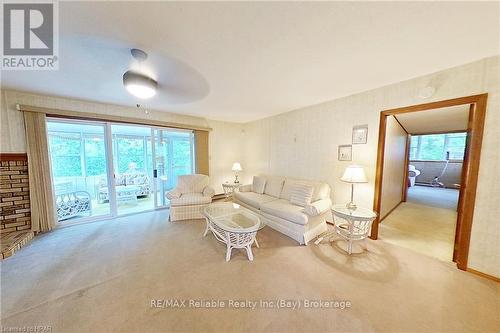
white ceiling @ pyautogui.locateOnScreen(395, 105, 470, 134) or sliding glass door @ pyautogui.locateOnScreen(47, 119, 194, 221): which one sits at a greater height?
white ceiling @ pyautogui.locateOnScreen(395, 105, 470, 134)

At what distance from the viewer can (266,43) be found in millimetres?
1576

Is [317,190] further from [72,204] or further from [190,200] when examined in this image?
[72,204]

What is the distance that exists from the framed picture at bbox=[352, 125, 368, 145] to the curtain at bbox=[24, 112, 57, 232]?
532cm

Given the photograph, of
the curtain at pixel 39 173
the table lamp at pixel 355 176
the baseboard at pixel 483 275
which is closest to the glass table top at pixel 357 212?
the table lamp at pixel 355 176

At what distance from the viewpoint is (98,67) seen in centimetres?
201

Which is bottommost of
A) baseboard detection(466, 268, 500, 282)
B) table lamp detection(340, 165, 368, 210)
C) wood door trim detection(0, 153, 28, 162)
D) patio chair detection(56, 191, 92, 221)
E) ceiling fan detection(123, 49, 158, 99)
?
baseboard detection(466, 268, 500, 282)

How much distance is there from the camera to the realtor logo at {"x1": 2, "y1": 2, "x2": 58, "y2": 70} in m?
1.24

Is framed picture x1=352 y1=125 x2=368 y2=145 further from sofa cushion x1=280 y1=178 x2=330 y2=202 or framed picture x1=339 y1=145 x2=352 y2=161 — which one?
sofa cushion x1=280 y1=178 x2=330 y2=202

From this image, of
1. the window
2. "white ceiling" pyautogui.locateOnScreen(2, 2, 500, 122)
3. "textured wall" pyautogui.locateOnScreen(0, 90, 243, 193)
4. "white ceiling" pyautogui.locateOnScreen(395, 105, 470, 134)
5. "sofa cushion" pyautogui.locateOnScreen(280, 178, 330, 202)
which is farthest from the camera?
the window

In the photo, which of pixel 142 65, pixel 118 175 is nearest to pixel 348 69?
pixel 142 65

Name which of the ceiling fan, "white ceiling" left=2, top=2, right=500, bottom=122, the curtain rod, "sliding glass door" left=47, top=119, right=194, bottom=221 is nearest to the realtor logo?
"white ceiling" left=2, top=2, right=500, bottom=122

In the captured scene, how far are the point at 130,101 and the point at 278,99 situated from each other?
115 inches

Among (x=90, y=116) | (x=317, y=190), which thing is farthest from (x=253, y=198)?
(x=90, y=116)

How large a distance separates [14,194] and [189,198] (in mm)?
2673
